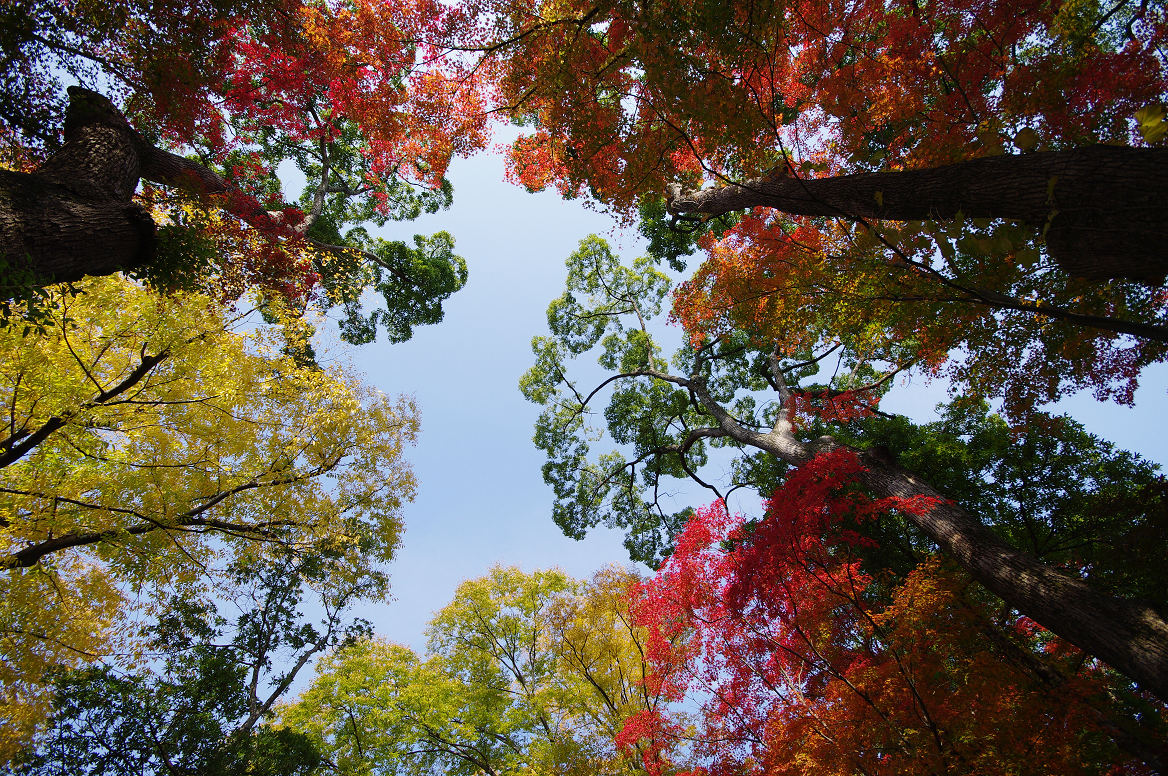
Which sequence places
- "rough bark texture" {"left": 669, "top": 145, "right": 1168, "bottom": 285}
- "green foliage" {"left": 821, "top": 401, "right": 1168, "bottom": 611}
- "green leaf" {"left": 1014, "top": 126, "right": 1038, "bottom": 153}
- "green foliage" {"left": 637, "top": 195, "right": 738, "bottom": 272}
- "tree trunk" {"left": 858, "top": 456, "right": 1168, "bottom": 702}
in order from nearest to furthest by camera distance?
"green leaf" {"left": 1014, "top": 126, "right": 1038, "bottom": 153}
"rough bark texture" {"left": 669, "top": 145, "right": 1168, "bottom": 285}
"tree trunk" {"left": 858, "top": 456, "right": 1168, "bottom": 702}
"green foliage" {"left": 821, "top": 401, "right": 1168, "bottom": 611}
"green foliage" {"left": 637, "top": 195, "right": 738, "bottom": 272}

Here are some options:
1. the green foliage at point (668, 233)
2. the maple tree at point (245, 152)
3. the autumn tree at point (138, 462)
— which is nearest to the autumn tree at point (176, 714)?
the autumn tree at point (138, 462)

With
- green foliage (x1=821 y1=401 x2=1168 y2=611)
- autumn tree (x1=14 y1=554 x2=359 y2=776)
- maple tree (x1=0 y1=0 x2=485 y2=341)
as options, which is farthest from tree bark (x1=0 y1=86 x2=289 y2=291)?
green foliage (x1=821 y1=401 x2=1168 y2=611)

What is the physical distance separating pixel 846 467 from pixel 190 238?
758 centimetres

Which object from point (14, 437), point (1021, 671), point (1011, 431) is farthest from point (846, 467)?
point (14, 437)

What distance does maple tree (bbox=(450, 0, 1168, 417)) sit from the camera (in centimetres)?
329

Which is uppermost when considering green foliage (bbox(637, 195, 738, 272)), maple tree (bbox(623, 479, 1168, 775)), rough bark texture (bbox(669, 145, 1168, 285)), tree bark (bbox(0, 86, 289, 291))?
green foliage (bbox(637, 195, 738, 272))

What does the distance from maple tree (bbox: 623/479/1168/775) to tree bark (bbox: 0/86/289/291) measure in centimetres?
711

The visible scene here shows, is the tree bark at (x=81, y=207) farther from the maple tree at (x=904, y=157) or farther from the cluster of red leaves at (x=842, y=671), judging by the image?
the cluster of red leaves at (x=842, y=671)

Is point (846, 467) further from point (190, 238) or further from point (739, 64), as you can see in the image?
point (190, 238)

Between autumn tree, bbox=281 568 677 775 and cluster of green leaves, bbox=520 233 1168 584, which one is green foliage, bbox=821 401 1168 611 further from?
autumn tree, bbox=281 568 677 775

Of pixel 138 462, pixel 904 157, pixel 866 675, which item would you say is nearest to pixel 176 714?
pixel 138 462

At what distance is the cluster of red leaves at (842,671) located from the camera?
435 centimetres

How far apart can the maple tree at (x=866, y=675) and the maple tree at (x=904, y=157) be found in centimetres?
242

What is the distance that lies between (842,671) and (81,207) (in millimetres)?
8642
